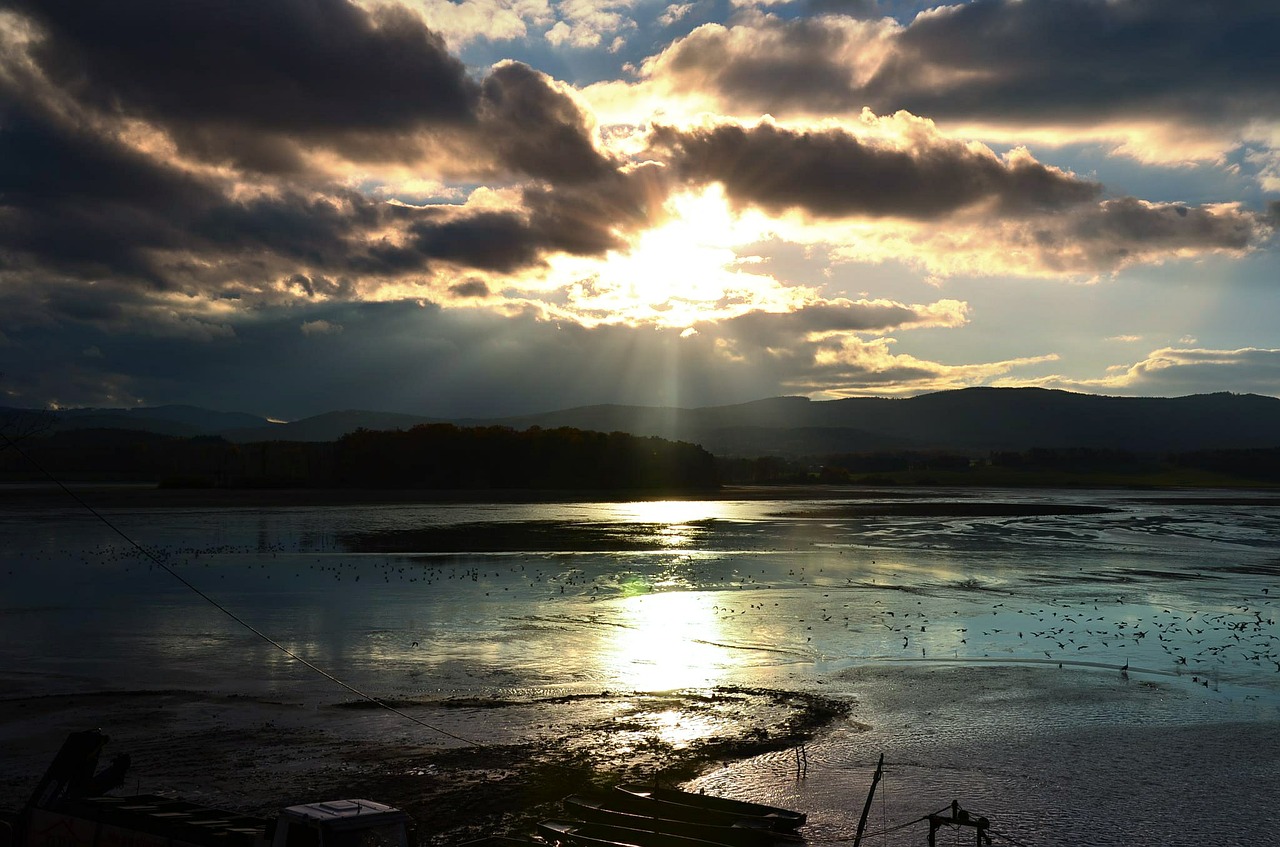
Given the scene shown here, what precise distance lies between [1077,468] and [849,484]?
158ft

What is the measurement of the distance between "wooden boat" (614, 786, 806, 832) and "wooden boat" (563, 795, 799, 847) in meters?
0.09

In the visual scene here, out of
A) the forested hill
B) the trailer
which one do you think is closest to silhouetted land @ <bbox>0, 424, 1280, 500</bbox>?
the forested hill

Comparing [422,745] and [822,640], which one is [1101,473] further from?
[422,745]

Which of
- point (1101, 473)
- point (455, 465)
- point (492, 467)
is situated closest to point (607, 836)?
point (492, 467)

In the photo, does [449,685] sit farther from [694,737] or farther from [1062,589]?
[1062,589]

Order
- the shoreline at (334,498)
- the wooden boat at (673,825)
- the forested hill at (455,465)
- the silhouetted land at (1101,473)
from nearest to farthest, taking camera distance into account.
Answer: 1. the wooden boat at (673,825)
2. the shoreline at (334,498)
3. the forested hill at (455,465)
4. the silhouetted land at (1101,473)

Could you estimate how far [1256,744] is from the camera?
17.4m

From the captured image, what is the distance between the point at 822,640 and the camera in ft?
87.9

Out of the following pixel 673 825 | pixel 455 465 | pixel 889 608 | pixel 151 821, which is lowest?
pixel 889 608

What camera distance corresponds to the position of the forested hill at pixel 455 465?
137 meters

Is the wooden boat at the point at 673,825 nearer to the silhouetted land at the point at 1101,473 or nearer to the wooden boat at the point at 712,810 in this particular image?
the wooden boat at the point at 712,810

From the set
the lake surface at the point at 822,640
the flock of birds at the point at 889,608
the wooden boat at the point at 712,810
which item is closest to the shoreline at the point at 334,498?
the lake surface at the point at 822,640

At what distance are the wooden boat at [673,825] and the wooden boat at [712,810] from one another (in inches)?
3.7

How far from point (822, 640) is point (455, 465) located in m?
117
